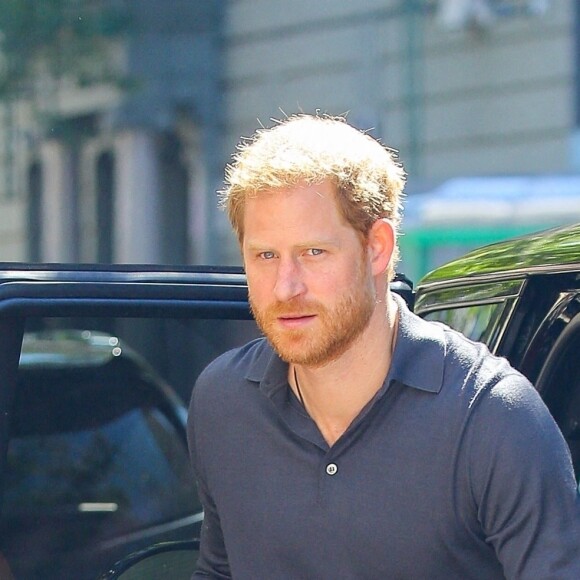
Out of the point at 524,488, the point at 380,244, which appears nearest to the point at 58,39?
the point at 380,244

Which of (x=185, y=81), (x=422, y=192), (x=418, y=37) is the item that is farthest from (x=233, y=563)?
(x=185, y=81)

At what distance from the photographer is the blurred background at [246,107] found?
1256cm

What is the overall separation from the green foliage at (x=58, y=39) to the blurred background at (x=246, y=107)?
0.07ft

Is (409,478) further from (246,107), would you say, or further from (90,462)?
(246,107)

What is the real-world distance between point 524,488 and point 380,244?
40 centimetres

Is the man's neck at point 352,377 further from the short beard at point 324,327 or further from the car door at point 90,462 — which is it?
the car door at point 90,462

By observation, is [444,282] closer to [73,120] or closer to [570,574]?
[570,574]

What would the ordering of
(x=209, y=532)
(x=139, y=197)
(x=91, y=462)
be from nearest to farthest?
(x=209, y=532), (x=91, y=462), (x=139, y=197)

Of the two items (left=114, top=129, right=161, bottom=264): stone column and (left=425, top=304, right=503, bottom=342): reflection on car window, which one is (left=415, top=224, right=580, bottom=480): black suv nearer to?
(left=425, top=304, right=503, bottom=342): reflection on car window

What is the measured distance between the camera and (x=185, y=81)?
15547mm

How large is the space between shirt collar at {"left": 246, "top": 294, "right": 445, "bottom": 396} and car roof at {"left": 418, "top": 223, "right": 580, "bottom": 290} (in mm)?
290

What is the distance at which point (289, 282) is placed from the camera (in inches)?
73.2

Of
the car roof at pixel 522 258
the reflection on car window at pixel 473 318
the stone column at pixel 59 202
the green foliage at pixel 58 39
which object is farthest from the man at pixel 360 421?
the stone column at pixel 59 202

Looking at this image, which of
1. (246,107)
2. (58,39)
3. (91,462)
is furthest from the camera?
(246,107)
